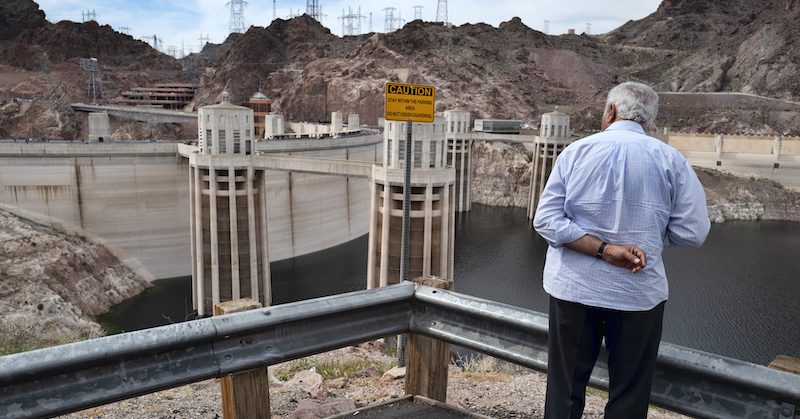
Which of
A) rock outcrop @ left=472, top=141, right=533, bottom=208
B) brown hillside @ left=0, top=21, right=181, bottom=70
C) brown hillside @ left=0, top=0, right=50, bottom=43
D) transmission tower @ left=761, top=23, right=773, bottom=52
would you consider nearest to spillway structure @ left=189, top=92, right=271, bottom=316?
rock outcrop @ left=472, top=141, right=533, bottom=208

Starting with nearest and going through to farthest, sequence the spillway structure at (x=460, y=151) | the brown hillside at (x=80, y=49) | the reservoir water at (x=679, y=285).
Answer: the reservoir water at (x=679, y=285), the spillway structure at (x=460, y=151), the brown hillside at (x=80, y=49)

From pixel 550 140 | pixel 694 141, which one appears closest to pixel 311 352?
pixel 550 140

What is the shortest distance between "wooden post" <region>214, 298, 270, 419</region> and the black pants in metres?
1.98

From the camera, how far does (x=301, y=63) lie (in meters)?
92.3

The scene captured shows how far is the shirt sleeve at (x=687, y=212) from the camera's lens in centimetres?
335

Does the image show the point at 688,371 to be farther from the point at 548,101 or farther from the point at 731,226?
the point at 548,101

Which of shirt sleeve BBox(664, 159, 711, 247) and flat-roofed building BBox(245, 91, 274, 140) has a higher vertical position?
flat-roofed building BBox(245, 91, 274, 140)

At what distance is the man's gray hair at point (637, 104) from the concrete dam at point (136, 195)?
28.1 metres

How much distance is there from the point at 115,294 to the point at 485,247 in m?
26.2

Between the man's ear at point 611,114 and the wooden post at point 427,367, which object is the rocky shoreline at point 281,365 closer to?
the wooden post at point 427,367

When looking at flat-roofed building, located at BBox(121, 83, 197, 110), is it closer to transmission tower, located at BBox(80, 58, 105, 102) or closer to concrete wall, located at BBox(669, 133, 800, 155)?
transmission tower, located at BBox(80, 58, 105, 102)

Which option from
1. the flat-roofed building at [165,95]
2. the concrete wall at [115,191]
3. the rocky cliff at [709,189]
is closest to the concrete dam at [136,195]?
the concrete wall at [115,191]

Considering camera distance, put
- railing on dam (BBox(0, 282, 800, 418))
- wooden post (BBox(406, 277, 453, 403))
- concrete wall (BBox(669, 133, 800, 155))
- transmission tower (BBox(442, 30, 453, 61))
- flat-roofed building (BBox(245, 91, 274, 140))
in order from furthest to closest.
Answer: transmission tower (BBox(442, 30, 453, 61))
flat-roofed building (BBox(245, 91, 274, 140))
concrete wall (BBox(669, 133, 800, 155))
wooden post (BBox(406, 277, 453, 403))
railing on dam (BBox(0, 282, 800, 418))

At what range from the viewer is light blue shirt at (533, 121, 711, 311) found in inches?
129
